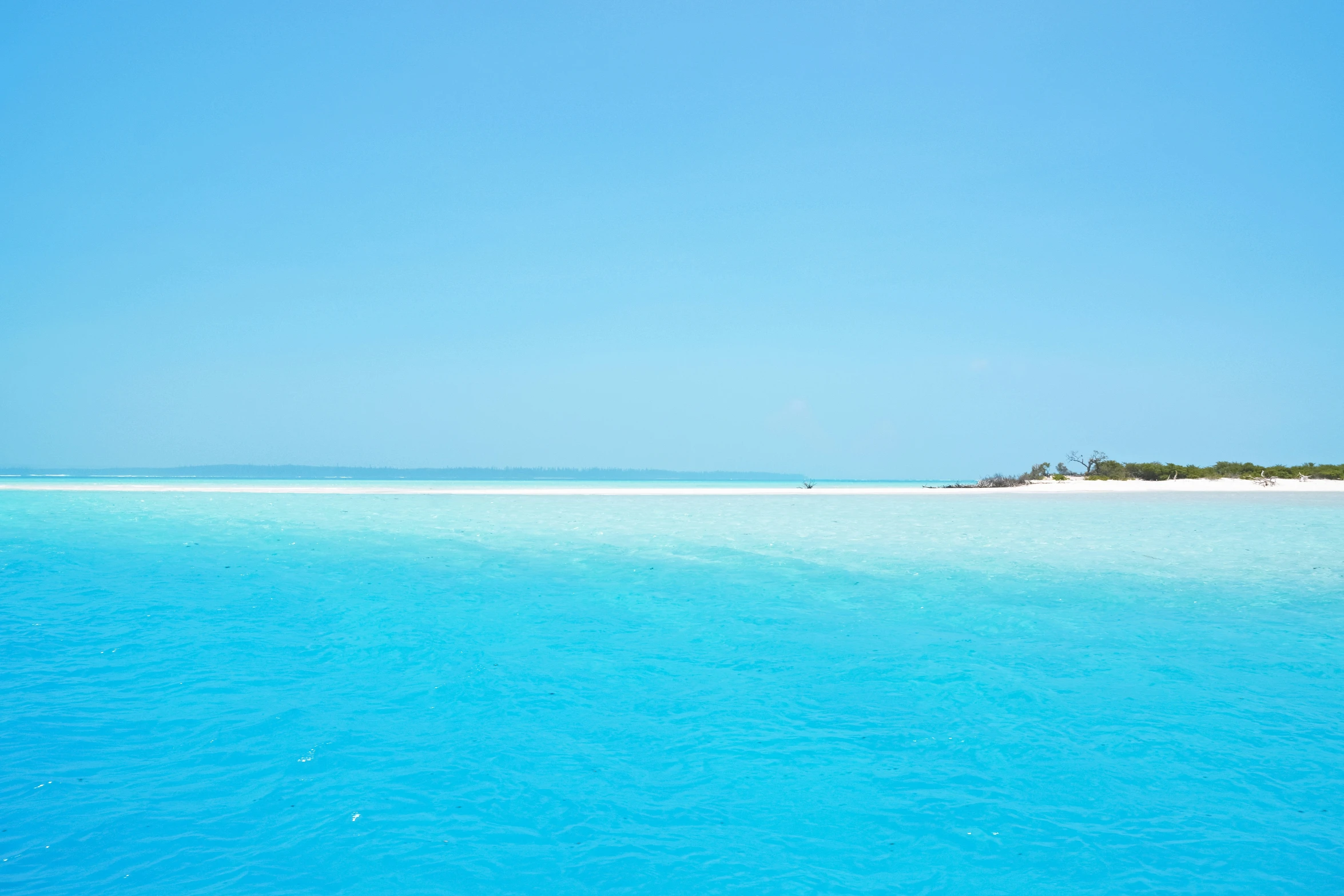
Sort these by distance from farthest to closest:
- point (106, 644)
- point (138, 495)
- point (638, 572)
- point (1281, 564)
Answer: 1. point (138, 495)
2. point (1281, 564)
3. point (638, 572)
4. point (106, 644)

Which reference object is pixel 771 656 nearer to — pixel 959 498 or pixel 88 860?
pixel 88 860

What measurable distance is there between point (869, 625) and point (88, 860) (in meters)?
7.97

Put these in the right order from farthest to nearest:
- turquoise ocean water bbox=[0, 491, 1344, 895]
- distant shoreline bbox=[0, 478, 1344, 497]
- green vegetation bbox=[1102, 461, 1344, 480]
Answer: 1. green vegetation bbox=[1102, 461, 1344, 480]
2. distant shoreline bbox=[0, 478, 1344, 497]
3. turquoise ocean water bbox=[0, 491, 1344, 895]

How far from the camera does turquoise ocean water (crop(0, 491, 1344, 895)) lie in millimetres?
3949

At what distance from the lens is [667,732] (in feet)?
18.9

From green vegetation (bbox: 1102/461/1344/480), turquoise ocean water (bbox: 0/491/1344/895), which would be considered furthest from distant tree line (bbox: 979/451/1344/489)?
turquoise ocean water (bbox: 0/491/1344/895)

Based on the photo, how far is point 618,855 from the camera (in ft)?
13.1

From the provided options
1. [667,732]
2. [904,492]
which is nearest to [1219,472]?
[904,492]

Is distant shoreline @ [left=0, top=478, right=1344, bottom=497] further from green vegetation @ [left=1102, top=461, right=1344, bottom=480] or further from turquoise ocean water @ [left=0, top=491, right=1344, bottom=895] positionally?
turquoise ocean water @ [left=0, top=491, right=1344, bottom=895]

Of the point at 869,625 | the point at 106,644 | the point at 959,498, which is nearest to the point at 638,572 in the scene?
the point at 869,625

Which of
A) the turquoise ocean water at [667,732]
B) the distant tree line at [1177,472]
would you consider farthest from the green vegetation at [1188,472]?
the turquoise ocean water at [667,732]

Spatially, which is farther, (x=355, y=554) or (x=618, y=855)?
(x=355, y=554)

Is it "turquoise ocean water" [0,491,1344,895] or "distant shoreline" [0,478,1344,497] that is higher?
"distant shoreline" [0,478,1344,497]

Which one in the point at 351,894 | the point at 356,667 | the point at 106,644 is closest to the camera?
the point at 351,894
